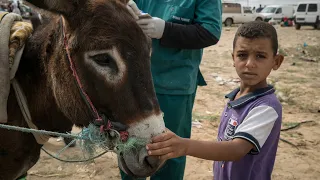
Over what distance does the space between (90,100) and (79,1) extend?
64 centimetres

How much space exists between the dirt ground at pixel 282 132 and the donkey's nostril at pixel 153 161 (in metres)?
2.34

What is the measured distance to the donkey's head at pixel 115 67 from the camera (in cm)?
173

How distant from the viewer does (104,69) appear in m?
1.77

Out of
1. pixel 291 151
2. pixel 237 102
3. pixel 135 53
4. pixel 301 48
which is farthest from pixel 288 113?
pixel 301 48

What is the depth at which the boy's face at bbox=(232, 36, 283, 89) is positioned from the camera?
6.53ft

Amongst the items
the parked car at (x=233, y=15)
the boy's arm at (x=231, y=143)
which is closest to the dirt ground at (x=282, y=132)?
the boy's arm at (x=231, y=143)

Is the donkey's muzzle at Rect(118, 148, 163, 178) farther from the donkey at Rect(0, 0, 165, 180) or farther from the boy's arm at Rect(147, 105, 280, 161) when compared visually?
the boy's arm at Rect(147, 105, 280, 161)

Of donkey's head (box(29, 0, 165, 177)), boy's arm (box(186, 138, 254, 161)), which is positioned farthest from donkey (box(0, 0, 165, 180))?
boy's arm (box(186, 138, 254, 161))

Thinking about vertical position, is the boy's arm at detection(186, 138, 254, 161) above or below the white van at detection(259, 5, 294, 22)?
above

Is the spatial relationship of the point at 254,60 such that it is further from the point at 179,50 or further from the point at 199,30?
the point at 179,50

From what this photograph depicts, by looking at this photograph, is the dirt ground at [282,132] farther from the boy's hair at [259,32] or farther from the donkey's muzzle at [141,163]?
the boy's hair at [259,32]

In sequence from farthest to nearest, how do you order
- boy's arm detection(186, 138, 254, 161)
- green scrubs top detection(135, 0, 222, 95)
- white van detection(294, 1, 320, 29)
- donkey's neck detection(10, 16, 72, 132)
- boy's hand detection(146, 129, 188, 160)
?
white van detection(294, 1, 320, 29) → green scrubs top detection(135, 0, 222, 95) → donkey's neck detection(10, 16, 72, 132) → boy's arm detection(186, 138, 254, 161) → boy's hand detection(146, 129, 188, 160)

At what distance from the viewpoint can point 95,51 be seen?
1.78 metres

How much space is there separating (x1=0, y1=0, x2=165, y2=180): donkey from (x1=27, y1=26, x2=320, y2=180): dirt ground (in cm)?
194
